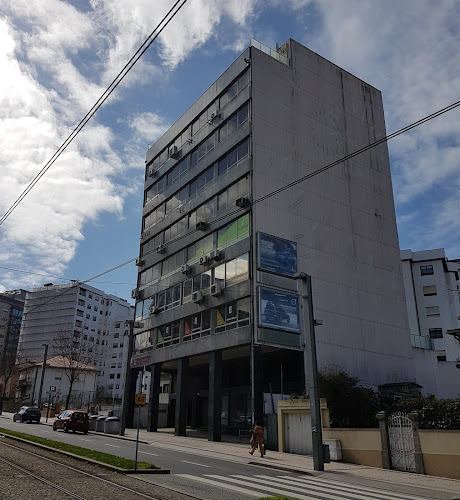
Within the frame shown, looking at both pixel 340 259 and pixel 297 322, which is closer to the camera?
pixel 297 322

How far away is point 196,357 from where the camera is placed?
131ft

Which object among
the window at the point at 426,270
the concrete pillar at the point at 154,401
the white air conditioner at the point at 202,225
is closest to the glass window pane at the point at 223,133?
the white air conditioner at the point at 202,225

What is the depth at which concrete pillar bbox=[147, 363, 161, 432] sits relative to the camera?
40.7 m

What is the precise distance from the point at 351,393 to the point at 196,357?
51.9 ft

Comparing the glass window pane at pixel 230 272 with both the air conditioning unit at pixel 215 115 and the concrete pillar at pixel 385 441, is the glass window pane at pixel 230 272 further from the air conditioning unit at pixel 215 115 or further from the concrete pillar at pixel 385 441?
the concrete pillar at pixel 385 441

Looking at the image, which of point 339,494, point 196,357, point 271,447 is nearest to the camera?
point 339,494

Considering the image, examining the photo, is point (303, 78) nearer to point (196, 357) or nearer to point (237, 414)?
point (196, 357)

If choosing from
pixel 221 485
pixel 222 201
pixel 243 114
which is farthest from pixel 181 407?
pixel 221 485

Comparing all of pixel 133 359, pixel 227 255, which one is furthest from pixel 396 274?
pixel 133 359

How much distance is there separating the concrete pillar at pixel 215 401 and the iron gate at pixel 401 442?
1571 cm

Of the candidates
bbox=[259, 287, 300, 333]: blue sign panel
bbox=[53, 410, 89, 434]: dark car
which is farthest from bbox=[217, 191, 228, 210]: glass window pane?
bbox=[53, 410, 89, 434]: dark car

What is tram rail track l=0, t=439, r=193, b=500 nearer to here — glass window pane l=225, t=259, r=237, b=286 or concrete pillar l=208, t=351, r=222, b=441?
concrete pillar l=208, t=351, r=222, b=441

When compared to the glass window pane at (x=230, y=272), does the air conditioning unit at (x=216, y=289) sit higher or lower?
lower

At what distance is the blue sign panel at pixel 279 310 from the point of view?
103ft
